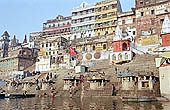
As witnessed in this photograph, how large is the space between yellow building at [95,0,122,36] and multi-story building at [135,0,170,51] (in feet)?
27.6

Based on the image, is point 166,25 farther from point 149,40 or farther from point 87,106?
point 87,106

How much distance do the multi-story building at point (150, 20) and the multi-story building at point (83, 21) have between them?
50.1 ft

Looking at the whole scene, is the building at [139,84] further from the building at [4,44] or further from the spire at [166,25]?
the building at [4,44]

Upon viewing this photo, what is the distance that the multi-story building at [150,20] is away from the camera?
43.6m

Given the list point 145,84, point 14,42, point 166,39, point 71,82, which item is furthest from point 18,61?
point 145,84

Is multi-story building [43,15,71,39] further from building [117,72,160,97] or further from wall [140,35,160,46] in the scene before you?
building [117,72,160,97]

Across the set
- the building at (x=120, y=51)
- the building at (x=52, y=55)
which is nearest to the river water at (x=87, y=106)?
the building at (x=120, y=51)

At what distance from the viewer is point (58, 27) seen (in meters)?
69.7

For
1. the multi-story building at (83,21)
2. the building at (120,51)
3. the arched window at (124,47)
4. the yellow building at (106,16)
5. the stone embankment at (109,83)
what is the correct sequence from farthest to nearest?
the multi-story building at (83,21) → the yellow building at (106,16) → the arched window at (124,47) → the building at (120,51) → the stone embankment at (109,83)

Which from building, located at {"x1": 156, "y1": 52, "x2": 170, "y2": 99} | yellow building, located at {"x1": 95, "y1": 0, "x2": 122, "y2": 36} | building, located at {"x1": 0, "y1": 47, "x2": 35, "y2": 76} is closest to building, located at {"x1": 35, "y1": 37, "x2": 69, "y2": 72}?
building, located at {"x1": 0, "y1": 47, "x2": 35, "y2": 76}

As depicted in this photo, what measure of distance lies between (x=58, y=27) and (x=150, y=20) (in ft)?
111

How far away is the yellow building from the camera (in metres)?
54.7

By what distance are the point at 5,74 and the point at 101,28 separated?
32.0 m

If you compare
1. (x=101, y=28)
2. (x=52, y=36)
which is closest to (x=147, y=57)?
(x=101, y=28)
